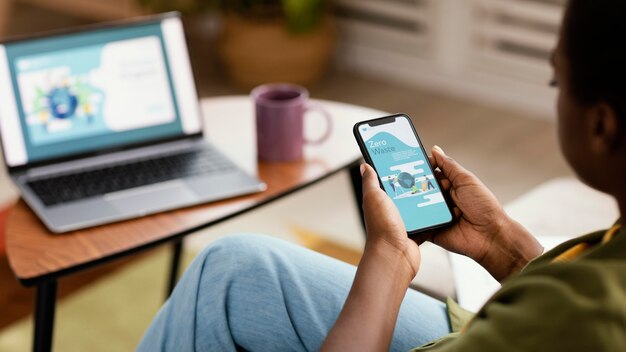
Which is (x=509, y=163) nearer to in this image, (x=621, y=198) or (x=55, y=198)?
(x=55, y=198)

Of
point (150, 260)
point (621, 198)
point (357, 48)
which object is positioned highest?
point (621, 198)

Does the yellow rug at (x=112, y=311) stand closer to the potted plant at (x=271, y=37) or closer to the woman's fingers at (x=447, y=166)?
the woman's fingers at (x=447, y=166)

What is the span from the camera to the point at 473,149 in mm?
2795

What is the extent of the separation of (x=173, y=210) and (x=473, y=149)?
154 centimetres

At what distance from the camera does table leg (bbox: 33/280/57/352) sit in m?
1.40

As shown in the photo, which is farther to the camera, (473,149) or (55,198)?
(473,149)

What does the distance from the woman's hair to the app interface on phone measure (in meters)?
0.37

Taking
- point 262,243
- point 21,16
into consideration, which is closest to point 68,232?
point 262,243

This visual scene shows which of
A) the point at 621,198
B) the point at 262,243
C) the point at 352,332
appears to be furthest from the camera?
the point at 262,243

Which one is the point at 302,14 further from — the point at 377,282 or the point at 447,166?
the point at 377,282

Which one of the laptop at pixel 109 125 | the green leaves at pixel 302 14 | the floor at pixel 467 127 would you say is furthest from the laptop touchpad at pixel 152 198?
the green leaves at pixel 302 14

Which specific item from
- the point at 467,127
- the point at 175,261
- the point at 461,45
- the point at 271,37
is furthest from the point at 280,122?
the point at 461,45

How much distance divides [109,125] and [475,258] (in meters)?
0.71

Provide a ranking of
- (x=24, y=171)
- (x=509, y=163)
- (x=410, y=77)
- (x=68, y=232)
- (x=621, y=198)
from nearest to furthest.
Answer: (x=621, y=198) → (x=68, y=232) → (x=24, y=171) → (x=509, y=163) → (x=410, y=77)
